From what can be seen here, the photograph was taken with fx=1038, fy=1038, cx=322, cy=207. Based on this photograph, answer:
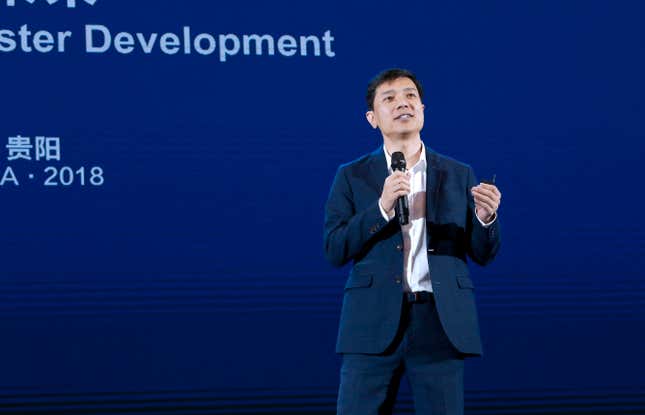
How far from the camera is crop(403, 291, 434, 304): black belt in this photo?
248 centimetres

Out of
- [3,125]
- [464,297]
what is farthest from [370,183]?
[3,125]

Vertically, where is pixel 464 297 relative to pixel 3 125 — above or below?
below

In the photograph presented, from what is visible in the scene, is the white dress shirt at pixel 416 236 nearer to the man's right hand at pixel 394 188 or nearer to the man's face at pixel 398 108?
the man's face at pixel 398 108

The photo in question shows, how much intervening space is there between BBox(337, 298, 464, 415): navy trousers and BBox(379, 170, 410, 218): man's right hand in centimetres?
26

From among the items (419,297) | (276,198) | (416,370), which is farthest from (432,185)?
(276,198)

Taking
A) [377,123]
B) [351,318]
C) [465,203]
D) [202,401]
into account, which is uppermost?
[377,123]

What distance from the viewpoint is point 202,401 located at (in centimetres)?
363

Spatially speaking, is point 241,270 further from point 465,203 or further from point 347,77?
point 465,203

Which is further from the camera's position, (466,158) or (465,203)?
(466,158)

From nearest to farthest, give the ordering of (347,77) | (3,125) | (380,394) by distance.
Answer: (380,394), (3,125), (347,77)

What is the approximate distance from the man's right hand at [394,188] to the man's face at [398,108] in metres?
0.23

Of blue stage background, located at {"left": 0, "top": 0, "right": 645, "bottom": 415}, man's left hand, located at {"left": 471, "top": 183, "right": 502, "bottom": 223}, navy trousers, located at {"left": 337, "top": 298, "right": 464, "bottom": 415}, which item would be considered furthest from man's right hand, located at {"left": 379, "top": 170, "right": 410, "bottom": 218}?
blue stage background, located at {"left": 0, "top": 0, "right": 645, "bottom": 415}

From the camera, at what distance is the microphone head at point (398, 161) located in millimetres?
2463

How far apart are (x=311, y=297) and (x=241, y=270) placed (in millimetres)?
272
